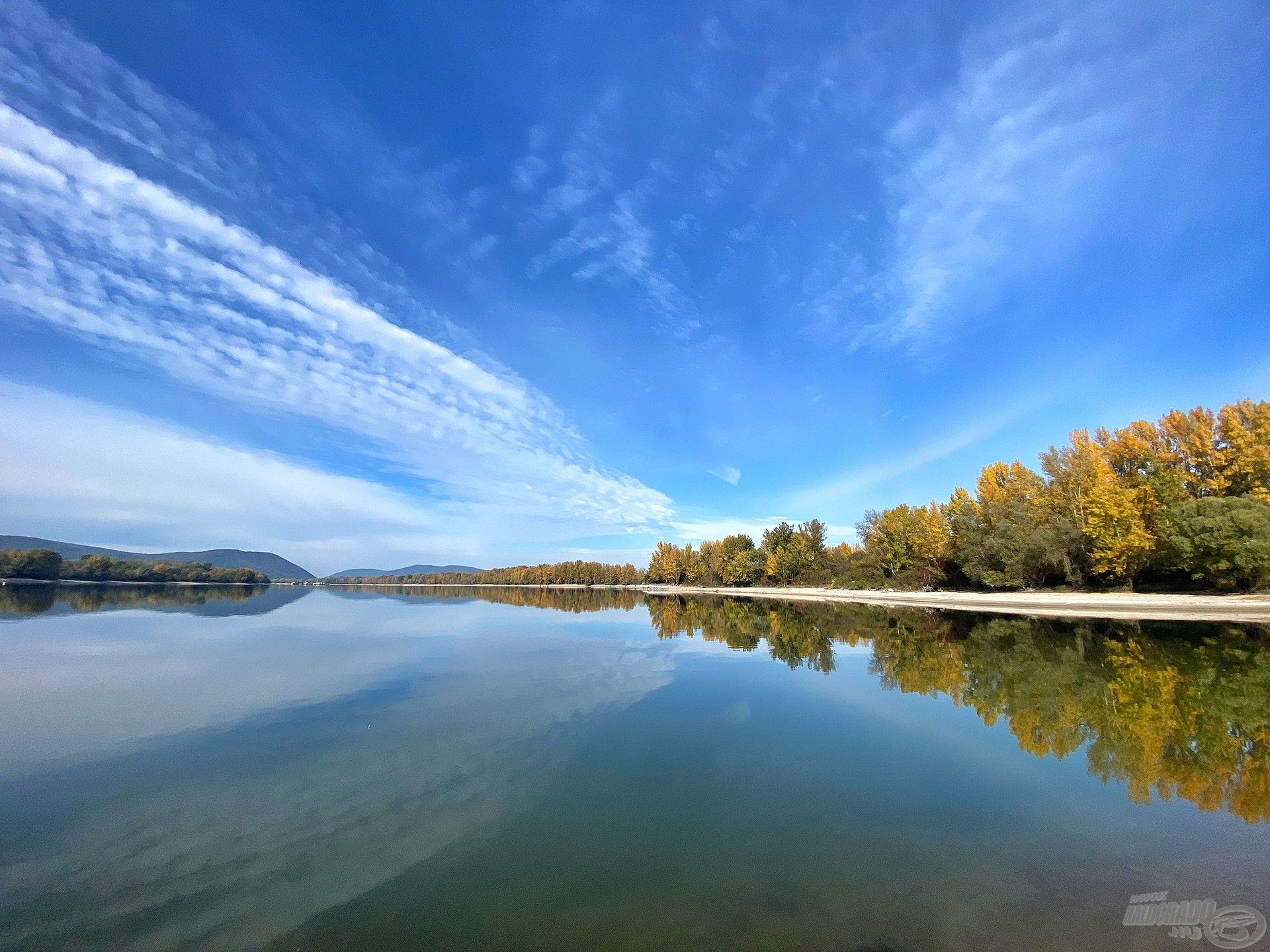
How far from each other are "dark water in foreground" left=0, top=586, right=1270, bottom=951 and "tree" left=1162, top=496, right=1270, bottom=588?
60.4 feet

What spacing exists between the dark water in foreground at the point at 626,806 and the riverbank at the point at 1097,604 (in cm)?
1525

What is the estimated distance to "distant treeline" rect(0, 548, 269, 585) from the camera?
90.6 meters

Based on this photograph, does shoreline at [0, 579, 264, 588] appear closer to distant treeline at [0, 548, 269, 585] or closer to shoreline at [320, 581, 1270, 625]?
distant treeline at [0, 548, 269, 585]

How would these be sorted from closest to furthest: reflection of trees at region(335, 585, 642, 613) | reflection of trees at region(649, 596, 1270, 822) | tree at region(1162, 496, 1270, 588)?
reflection of trees at region(649, 596, 1270, 822) → tree at region(1162, 496, 1270, 588) → reflection of trees at region(335, 585, 642, 613)

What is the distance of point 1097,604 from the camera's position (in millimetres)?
32250

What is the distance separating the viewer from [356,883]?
4.59 metres

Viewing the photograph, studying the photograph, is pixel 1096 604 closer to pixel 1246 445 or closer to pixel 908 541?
pixel 1246 445

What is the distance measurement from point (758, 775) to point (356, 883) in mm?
5035

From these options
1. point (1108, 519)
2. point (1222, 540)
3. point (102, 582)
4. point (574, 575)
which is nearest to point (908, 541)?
point (1108, 519)

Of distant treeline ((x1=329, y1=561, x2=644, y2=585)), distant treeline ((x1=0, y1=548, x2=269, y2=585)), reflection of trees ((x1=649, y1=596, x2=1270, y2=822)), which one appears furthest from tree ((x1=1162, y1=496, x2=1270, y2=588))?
distant treeline ((x1=0, y1=548, x2=269, y2=585))

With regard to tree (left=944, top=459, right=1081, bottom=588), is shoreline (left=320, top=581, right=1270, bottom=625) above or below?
below

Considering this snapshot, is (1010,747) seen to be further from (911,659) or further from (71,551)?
(71,551)

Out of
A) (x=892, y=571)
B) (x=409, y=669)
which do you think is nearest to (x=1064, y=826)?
(x=409, y=669)

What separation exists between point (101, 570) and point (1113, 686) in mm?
150365
